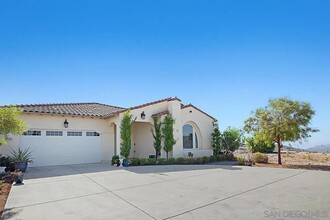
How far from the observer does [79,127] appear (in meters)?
17.8

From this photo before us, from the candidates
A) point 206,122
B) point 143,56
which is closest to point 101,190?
point 143,56

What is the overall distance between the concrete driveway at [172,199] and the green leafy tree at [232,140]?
1185 centimetres

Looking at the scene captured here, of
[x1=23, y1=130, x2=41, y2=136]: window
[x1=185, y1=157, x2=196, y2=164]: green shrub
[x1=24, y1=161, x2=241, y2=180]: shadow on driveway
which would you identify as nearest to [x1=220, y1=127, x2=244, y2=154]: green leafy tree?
[x1=185, y1=157, x2=196, y2=164]: green shrub

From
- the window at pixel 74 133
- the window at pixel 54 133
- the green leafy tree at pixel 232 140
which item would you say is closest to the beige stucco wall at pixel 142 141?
the window at pixel 74 133

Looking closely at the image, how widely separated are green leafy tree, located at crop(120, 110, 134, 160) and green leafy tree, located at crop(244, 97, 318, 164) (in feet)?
32.6

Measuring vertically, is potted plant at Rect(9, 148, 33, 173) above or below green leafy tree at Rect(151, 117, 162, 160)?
below

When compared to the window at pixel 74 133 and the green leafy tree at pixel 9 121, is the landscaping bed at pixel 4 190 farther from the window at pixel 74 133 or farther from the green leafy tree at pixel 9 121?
the window at pixel 74 133

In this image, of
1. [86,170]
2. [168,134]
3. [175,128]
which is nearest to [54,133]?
[86,170]

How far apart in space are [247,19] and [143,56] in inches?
281

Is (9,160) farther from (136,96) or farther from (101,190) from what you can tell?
(136,96)

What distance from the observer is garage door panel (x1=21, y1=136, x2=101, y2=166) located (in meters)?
15.8

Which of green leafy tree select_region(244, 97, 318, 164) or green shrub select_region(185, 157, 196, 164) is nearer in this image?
green leafy tree select_region(244, 97, 318, 164)

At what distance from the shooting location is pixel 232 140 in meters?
22.1

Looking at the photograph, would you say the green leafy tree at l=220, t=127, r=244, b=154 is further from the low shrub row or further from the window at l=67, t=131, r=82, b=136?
the window at l=67, t=131, r=82, b=136
